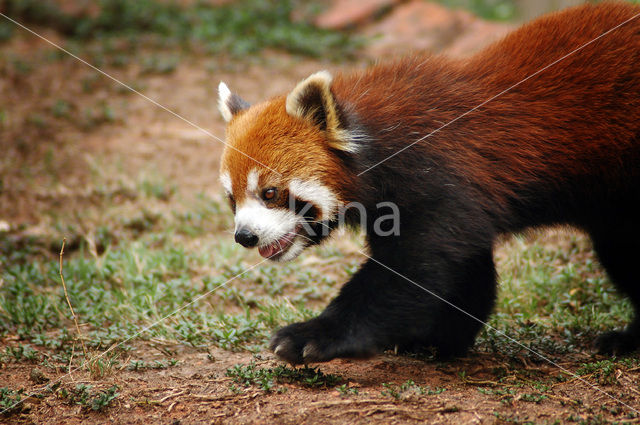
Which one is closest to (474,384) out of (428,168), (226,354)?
(428,168)

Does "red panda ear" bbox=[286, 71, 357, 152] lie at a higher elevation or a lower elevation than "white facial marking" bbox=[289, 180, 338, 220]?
higher

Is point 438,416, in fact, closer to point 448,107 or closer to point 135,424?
point 135,424

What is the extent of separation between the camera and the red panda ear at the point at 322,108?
3656 millimetres

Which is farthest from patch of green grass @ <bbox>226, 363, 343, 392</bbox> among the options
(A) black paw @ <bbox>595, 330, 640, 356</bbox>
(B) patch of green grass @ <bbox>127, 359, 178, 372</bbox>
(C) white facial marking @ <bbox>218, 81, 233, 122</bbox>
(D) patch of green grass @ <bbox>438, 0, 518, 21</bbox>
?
(D) patch of green grass @ <bbox>438, 0, 518, 21</bbox>

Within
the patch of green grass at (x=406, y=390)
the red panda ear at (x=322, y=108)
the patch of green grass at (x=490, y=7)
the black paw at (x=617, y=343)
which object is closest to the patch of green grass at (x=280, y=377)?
the patch of green grass at (x=406, y=390)

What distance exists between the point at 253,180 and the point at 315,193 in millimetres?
387

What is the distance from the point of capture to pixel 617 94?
3818 millimetres

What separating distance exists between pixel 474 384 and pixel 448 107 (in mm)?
1687

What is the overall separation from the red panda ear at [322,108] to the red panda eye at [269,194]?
1.46 feet

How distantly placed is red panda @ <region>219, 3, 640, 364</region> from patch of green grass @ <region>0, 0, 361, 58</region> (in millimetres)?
6231

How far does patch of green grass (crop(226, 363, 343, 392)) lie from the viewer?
3512 mm

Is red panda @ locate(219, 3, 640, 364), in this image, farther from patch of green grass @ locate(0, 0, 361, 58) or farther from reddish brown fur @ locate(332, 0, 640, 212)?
patch of green grass @ locate(0, 0, 361, 58)

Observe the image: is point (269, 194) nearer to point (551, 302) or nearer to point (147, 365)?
point (147, 365)

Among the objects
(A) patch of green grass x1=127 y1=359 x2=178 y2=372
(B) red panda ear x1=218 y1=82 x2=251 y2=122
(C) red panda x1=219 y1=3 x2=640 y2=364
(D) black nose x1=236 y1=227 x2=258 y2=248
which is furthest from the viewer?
(B) red panda ear x1=218 y1=82 x2=251 y2=122
